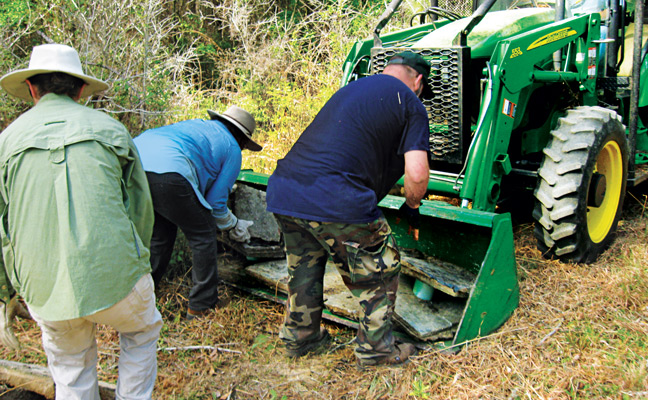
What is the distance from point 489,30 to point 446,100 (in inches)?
29.1

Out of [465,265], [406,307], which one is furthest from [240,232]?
[465,265]

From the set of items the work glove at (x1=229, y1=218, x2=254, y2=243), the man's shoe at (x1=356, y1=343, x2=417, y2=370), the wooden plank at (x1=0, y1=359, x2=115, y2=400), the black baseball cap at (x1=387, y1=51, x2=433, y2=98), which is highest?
the black baseball cap at (x1=387, y1=51, x2=433, y2=98)

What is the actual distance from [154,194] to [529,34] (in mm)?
2814

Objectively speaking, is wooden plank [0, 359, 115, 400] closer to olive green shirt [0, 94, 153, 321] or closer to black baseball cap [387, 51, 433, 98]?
olive green shirt [0, 94, 153, 321]

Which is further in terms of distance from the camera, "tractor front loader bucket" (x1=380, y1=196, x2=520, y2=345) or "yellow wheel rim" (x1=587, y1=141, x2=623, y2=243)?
"yellow wheel rim" (x1=587, y1=141, x2=623, y2=243)

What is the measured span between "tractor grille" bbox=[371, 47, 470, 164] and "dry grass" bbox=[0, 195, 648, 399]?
106 cm

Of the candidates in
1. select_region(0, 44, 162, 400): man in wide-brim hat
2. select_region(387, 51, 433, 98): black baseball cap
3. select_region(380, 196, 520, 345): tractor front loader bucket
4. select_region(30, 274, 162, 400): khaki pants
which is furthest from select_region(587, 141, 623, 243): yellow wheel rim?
select_region(0, 44, 162, 400): man in wide-brim hat

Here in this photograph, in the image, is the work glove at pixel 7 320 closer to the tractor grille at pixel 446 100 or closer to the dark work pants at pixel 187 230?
the dark work pants at pixel 187 230

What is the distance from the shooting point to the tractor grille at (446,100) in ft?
12.6

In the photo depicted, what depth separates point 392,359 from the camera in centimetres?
299

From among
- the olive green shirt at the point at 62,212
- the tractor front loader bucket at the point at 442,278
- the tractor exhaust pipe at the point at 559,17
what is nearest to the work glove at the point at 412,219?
the tractor front loader bucket at the point at 442,278

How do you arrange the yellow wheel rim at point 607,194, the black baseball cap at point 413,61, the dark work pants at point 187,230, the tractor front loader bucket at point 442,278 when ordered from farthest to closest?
the yellow wheel rim at point 607,194 → the dark work pants at point 187,230 → the tractor front loader bucket at point 442,278 → the black baseball cap at point 413,61

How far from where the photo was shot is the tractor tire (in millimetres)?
3717

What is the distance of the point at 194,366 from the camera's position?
3229mm
